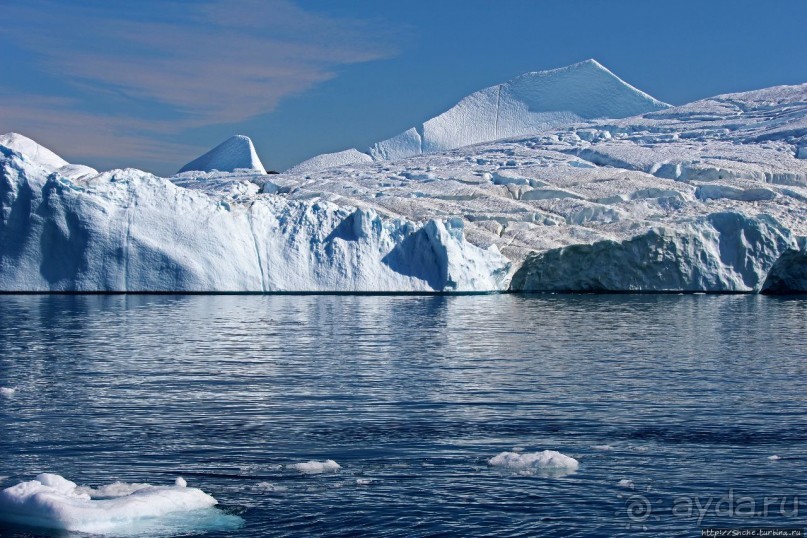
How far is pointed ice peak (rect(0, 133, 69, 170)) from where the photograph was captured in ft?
235

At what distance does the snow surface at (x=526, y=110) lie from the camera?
12794cm

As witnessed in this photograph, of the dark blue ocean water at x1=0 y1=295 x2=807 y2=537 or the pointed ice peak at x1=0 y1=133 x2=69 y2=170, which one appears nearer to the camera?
the dark blue ocean water at x1=0 y1=295 x2=807 y2=537

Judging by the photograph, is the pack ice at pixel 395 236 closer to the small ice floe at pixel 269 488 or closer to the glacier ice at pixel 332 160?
the small ice floe at pixel 269 488

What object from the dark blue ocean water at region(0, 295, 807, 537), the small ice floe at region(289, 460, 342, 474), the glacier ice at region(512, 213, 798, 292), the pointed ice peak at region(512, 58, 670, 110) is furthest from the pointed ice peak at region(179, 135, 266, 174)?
the small ice floe at region(289, 460, 342, 474)

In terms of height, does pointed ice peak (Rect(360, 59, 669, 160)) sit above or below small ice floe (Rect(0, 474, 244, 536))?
above

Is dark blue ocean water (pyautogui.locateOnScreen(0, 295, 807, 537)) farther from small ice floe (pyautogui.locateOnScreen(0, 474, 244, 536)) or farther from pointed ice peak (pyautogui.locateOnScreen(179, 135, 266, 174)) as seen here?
pointed ice peak (pyautogui.locateOnScreen(179, 135, 266, 174))

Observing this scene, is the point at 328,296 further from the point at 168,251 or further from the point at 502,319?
the point at 502,319

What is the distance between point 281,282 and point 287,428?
111ft

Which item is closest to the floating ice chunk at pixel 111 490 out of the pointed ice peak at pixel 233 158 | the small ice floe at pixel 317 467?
the small ice floe at pixel 317 467

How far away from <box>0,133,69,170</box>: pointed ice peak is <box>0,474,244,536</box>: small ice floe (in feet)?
220

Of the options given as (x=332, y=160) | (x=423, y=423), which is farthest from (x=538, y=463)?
(x=332, y=160)

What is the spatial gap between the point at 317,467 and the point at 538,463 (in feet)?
7.45

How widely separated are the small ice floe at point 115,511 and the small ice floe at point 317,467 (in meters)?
1.42

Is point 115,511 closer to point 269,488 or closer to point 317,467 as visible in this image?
point 269,488
